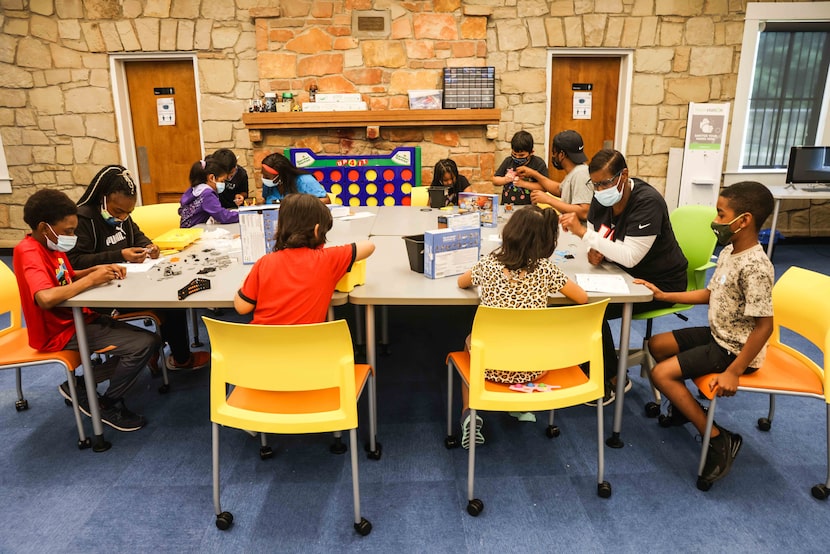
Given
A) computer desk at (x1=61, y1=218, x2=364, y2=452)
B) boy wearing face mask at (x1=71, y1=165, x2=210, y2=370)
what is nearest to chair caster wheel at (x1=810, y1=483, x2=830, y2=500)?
computer desk at (x1=61, y1=218, x2=364, y2=452)

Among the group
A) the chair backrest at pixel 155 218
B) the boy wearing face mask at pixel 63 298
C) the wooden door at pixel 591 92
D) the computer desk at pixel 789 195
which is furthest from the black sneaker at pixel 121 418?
the computer desk at pixel 789 195

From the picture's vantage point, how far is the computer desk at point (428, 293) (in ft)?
7.07

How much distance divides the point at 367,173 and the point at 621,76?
279 centimetres

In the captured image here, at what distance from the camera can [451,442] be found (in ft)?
7.78

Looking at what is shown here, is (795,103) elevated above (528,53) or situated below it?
below

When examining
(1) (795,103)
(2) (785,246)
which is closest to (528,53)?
(1) (795,103)

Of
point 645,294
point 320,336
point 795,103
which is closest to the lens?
point 320,336

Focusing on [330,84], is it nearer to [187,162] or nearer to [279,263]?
[187,162]

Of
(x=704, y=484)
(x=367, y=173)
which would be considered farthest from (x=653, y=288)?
(x=367, y=173)

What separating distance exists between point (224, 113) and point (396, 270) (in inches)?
155

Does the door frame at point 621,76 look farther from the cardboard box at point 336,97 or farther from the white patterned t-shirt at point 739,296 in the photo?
the white patterned t-shirt at point 739,296

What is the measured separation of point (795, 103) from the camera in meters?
5.85

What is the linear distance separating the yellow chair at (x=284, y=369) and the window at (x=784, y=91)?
585 cm

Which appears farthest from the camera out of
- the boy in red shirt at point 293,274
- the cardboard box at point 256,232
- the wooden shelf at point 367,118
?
the wooden shelf at point 367,118
